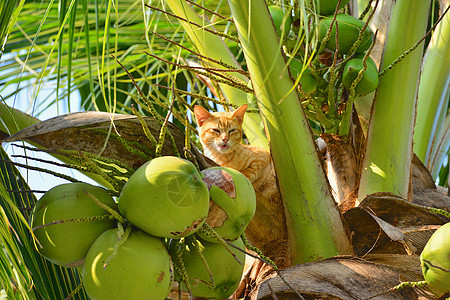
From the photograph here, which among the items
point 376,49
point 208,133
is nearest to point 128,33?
point 208,133

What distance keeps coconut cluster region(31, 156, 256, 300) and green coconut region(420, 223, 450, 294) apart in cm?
33

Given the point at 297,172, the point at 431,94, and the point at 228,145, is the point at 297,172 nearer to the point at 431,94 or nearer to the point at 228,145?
the point at 431,94

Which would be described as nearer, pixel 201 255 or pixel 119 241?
pixel 119 241

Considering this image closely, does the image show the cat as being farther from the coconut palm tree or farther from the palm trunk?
the palm trunk

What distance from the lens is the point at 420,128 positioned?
2141mm

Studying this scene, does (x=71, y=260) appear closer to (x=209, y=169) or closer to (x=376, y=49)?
(x=209, y=169)

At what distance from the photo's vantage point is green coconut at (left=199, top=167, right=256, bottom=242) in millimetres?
1006

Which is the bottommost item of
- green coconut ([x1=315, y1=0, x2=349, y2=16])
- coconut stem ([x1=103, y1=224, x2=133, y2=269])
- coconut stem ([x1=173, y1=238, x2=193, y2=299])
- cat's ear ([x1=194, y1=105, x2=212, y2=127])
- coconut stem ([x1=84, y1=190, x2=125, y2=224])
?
cat's ear ([x1=194, y1=105, x2=212, y2=127])

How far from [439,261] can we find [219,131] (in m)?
2.06

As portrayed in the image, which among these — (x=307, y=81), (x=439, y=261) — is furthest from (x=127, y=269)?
(x=307, y=81)

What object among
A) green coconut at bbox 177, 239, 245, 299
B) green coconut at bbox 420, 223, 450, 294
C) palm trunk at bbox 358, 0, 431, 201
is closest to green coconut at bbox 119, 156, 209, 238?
green coconut at bbox 177, 239, 245, 299

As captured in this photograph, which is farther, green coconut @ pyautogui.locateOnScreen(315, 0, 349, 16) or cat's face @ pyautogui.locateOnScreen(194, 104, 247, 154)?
cat's face @ pyautogui.locateOnScreen(194, 104, 247, 154)

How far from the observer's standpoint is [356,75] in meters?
1.52

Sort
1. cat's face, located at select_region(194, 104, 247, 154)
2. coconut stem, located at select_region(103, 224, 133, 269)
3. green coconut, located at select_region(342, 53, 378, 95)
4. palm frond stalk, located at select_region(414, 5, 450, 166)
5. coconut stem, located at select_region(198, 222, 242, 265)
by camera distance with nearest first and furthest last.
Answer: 1. coconut stem, located at select_region(103, 224, 133, 269)
2. coconut stem, located at select_region(198, 222, 242, 265)
3. green coconut, located at select_region(342, 53, 378, 95)
4. palm frond stalk, located at select_region(414, 5, 450, 166)
5. cat's face, located at select_region(194, 104, 247, 154)
